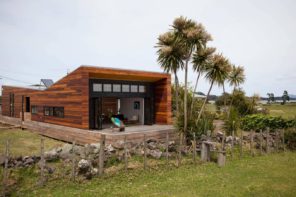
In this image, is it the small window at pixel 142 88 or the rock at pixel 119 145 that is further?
the small window at pixel 142 88

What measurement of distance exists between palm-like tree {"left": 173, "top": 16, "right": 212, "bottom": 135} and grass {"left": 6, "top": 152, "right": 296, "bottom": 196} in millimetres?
5786

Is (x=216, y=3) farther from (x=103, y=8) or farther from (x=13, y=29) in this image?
(x=13, y=29)

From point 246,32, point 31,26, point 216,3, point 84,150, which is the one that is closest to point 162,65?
point 216,3

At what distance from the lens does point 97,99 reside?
692 inches

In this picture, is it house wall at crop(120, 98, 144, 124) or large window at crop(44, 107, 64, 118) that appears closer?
large window at crop(44, 107, 64, 118)

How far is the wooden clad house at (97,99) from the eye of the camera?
55.2 ft

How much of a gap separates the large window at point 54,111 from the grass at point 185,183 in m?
10.6

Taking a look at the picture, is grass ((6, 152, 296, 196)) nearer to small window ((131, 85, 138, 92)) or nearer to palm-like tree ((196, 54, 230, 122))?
palm-like tree ((196, 54, 230, 122))

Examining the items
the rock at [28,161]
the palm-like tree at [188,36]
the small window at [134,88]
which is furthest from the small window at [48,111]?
the palm-like tree at [188,36]

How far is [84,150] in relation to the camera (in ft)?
35.0

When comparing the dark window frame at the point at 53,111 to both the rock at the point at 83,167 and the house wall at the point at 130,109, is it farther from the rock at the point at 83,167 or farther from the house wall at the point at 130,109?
the rock at the point at 83,167

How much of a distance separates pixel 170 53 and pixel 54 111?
11.2m

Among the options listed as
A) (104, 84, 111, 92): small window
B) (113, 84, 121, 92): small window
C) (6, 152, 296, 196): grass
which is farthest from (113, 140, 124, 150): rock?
(113, 84, 121, 92): small window

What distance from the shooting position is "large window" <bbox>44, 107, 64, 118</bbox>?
1942 centimetres
